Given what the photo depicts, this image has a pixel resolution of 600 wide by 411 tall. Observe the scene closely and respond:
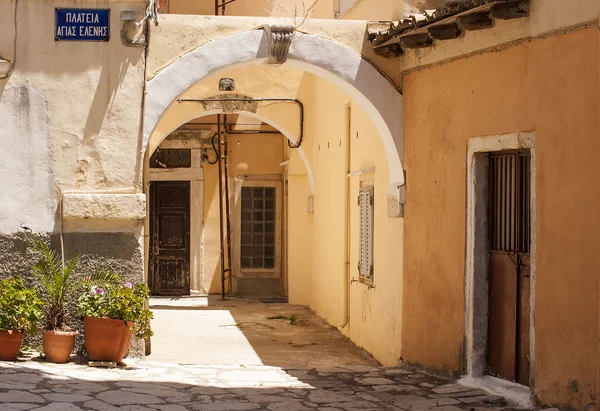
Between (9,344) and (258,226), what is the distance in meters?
10.5

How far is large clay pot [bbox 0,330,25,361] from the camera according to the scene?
27.1 feet

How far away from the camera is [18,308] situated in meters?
8.32

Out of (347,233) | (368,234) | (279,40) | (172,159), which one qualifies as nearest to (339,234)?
(347,233)

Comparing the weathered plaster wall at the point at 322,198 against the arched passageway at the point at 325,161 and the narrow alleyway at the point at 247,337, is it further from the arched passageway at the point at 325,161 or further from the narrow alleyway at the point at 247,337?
the narrow alleyway at the point at 247,337

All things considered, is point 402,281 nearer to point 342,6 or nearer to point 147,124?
point 147,124

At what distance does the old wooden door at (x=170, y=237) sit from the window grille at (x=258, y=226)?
1166 mm

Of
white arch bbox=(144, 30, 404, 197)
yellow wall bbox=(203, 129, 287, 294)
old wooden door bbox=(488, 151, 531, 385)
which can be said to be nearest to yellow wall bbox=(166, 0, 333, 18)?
yellow wall bbox=(203, 129, 287, 294)

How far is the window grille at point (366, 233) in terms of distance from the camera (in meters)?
11.1

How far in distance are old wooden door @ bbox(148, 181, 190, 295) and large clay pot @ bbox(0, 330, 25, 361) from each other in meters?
9.79

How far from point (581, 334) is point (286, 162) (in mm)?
11193

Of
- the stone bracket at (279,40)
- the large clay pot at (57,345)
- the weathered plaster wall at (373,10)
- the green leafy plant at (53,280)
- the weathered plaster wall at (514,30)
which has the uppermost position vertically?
the weathered plaster wall at (373,10)

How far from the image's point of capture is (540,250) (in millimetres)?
7016

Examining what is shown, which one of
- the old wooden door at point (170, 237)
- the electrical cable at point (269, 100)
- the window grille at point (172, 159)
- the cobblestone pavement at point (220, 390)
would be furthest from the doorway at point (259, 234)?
the cobblestone pavement at point (220, 390)

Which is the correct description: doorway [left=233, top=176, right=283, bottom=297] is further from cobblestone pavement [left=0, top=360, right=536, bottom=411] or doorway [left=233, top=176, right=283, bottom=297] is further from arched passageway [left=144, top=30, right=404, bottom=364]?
cobblestone pavement [left=0, top=360, right=536, bottom=411]
